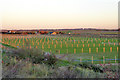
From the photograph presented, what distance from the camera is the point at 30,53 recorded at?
1361 centimetres

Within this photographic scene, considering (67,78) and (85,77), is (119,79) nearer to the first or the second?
(85,77)

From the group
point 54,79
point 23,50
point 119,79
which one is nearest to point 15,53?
point 23,50

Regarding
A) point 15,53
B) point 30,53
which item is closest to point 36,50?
point 30,53

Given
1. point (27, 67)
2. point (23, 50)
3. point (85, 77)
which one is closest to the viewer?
point (85, 77)

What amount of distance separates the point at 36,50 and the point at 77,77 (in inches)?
318

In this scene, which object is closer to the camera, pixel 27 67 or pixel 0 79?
pixel 0 79

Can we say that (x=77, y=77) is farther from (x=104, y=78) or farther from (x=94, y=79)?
(x=104, y=78)

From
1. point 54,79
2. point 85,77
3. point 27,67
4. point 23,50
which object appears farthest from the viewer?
point 23,50

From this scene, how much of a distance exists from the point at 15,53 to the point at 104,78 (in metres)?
9.46

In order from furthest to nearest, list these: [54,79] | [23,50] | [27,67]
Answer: [23,50], [27,67], [54,79]

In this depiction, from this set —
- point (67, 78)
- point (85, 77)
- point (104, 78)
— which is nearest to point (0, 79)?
point (67, 78)

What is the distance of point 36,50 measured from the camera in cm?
1392

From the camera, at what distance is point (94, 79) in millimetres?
6258

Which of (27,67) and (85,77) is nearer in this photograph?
(85,77)
